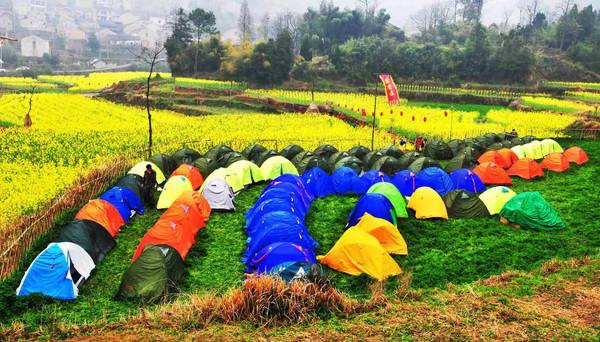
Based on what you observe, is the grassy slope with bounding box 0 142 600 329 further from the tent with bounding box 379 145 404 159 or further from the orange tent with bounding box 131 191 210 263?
the tent with bounding box 379 145 404 159

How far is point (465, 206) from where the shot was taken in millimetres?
17062

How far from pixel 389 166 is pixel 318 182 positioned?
3.99 meters

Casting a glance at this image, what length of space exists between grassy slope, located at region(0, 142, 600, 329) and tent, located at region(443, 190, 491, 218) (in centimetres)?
41

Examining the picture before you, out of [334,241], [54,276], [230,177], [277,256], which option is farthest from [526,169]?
[54,276]

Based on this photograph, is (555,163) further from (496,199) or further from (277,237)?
(277,237)

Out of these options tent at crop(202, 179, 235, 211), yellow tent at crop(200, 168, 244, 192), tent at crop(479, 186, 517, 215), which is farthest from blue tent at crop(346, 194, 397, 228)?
yellow tent at crop(200, 168, 244, 192)

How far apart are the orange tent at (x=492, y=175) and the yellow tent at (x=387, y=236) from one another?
901 cm

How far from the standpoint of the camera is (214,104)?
50938mm

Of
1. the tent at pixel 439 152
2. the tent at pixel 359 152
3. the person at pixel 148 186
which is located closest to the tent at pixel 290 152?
the tent at pixel 359 152

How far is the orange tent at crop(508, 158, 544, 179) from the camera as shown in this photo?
74.2 feet

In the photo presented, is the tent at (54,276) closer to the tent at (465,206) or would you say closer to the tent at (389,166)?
the tent at (465,206)

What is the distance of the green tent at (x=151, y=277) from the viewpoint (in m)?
11.2

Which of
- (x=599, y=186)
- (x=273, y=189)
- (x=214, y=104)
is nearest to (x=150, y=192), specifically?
(x=273, y=189)

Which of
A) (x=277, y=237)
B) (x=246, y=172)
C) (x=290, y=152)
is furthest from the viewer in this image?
(x=290, y=152)
